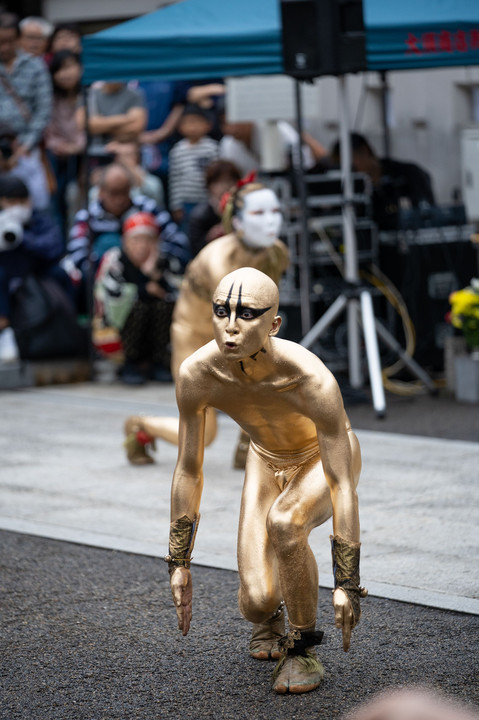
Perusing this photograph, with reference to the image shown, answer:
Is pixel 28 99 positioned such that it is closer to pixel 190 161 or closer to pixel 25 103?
pixel 25 103

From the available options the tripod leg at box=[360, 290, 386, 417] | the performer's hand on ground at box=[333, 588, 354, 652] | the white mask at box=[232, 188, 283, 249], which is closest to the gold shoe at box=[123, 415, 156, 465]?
the white mask at box=[232, 188, 283, 249]

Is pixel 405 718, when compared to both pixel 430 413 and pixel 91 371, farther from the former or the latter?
pixel 91 371

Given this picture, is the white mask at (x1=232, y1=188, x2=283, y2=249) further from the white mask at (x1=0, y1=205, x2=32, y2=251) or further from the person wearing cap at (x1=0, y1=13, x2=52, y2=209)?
the person wearing cap at (x1=0, y1=13, x2=52, y2=209)

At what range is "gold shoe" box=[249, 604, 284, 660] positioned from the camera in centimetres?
386

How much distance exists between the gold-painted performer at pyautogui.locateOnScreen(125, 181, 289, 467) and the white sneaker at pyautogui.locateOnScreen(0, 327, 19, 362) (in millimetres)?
4000

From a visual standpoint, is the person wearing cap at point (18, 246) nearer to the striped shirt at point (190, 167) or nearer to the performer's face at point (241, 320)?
the striped shirt at point (190, 167)

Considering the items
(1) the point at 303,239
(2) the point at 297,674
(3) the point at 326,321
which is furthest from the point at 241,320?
(1) the point at 303,239

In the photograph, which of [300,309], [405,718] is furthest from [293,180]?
[405,718]

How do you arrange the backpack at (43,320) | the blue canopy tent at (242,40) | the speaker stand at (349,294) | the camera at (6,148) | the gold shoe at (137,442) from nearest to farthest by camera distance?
the gold shoe at (137,442), the blue canopy tent at (242,40), the speaker stand at (349,294), the backpack at (43,320), the camera at (6,148)

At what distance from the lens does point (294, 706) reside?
3.49m

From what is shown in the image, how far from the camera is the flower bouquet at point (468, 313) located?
9078 millimetres

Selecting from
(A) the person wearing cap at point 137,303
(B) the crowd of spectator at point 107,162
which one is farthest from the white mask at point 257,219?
(A) the person wearing cap at point 137,303

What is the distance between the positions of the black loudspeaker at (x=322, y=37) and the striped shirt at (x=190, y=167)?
109 inches

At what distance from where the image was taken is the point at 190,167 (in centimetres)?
1119
